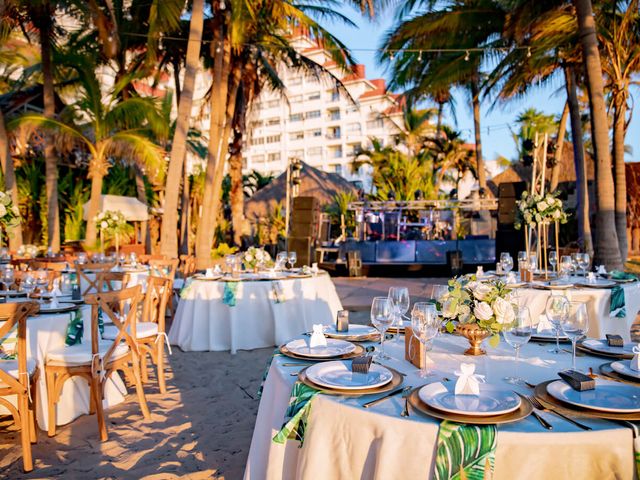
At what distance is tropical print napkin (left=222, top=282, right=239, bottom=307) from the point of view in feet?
18.4

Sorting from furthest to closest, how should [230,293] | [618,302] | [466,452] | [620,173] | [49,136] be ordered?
[49,136]
[620,173]
[230,293]
[618,302]
[466,452]

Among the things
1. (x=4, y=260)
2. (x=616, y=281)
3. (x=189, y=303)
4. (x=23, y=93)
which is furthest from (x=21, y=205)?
(x=616, y=281)

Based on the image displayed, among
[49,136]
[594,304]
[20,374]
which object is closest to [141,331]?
[20,374]

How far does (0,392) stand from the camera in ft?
9.70

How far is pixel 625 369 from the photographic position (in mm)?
1786

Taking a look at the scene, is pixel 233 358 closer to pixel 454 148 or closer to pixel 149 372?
pixel 149 372

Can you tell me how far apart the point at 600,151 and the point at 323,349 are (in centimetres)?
695

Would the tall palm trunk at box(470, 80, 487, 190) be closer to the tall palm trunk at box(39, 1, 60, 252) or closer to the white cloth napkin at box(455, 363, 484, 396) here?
the tall palm trunk at box(39, 1, 60, 252)

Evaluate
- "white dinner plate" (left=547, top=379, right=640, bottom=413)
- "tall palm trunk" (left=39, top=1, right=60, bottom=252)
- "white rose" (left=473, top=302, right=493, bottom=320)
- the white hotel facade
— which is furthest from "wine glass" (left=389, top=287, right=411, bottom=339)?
the white hotel facade

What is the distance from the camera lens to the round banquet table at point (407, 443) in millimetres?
1299

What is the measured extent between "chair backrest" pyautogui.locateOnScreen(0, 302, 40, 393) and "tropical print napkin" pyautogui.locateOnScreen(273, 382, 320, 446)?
1.97m

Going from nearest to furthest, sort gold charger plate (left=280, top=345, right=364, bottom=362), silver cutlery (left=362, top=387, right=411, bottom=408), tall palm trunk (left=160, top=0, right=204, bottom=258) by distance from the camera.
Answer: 1. silver cutlery (left=362, top=387, right=411, bottom=408)
2. gold charger plate (left=280, top=345, right=364, bottom=362)
3. tall palm trunk (left=160, top=0, right=204, bottom=258)

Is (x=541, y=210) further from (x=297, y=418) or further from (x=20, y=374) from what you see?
(x=20, y=374)

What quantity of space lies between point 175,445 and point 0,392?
1.09 m
